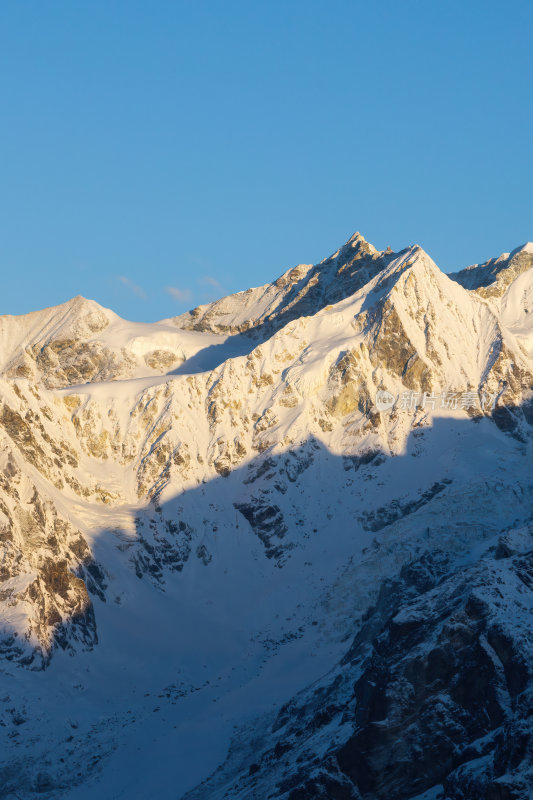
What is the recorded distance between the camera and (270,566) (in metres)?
185

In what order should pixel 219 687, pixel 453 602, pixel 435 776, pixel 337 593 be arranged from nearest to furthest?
pixel 435 776, pixel 453 602, pixel 219 687, pixel 337 593

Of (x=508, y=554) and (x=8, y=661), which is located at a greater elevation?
(x=8, y=661)

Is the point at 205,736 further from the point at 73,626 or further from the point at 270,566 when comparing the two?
the point at 270,566

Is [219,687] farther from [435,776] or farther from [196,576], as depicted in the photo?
[435,776]

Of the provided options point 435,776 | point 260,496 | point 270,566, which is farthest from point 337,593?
point 435,776

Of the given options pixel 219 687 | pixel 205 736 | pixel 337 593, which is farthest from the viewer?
pixel 337 593

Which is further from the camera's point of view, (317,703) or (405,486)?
(405,486)

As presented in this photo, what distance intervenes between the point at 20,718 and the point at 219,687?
24.8 m

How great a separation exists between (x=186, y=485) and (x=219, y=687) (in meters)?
46.2

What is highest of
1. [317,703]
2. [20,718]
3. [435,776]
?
[20,718]

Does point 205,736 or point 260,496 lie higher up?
point 260,496

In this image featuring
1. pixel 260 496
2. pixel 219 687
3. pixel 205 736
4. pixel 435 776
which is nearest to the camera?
pixel 435 776

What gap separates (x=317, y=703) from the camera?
13250cm

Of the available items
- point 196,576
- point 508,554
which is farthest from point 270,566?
point 508,554
